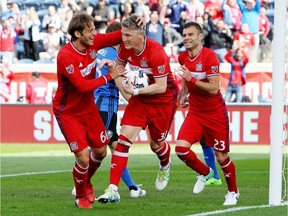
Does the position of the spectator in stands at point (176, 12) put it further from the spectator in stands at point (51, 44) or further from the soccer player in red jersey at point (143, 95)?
the soccer player in red jersey at point (143, 95)

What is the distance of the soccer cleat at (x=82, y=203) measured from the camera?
944 cm

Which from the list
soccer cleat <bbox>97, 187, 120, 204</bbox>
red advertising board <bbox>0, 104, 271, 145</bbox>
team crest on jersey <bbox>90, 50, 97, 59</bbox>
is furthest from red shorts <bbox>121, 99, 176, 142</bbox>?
red advertising board <bbox>0, 104, 271, 145</bbox>

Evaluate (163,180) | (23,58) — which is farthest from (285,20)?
(23,58)

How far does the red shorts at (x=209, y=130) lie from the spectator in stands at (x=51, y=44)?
14483 millimetres

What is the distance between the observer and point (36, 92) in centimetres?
2302

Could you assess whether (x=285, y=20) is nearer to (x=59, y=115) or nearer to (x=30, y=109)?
(x=59, y=115)

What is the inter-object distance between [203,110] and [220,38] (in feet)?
45.8

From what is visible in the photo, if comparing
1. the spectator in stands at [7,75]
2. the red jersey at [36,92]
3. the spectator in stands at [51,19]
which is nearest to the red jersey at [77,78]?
the red jersey at [36,92]

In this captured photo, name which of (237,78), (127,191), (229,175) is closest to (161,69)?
(229,175)

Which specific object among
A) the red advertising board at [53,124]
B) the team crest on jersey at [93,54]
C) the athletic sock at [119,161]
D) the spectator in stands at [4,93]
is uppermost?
the team crest on jersey at [93,54]

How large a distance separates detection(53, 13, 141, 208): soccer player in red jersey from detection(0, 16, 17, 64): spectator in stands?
14878 millimetres

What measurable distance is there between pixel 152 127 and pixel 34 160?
7.79 m

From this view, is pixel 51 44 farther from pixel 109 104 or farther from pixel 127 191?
pixel 109 104

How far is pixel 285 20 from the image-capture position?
364 inches
